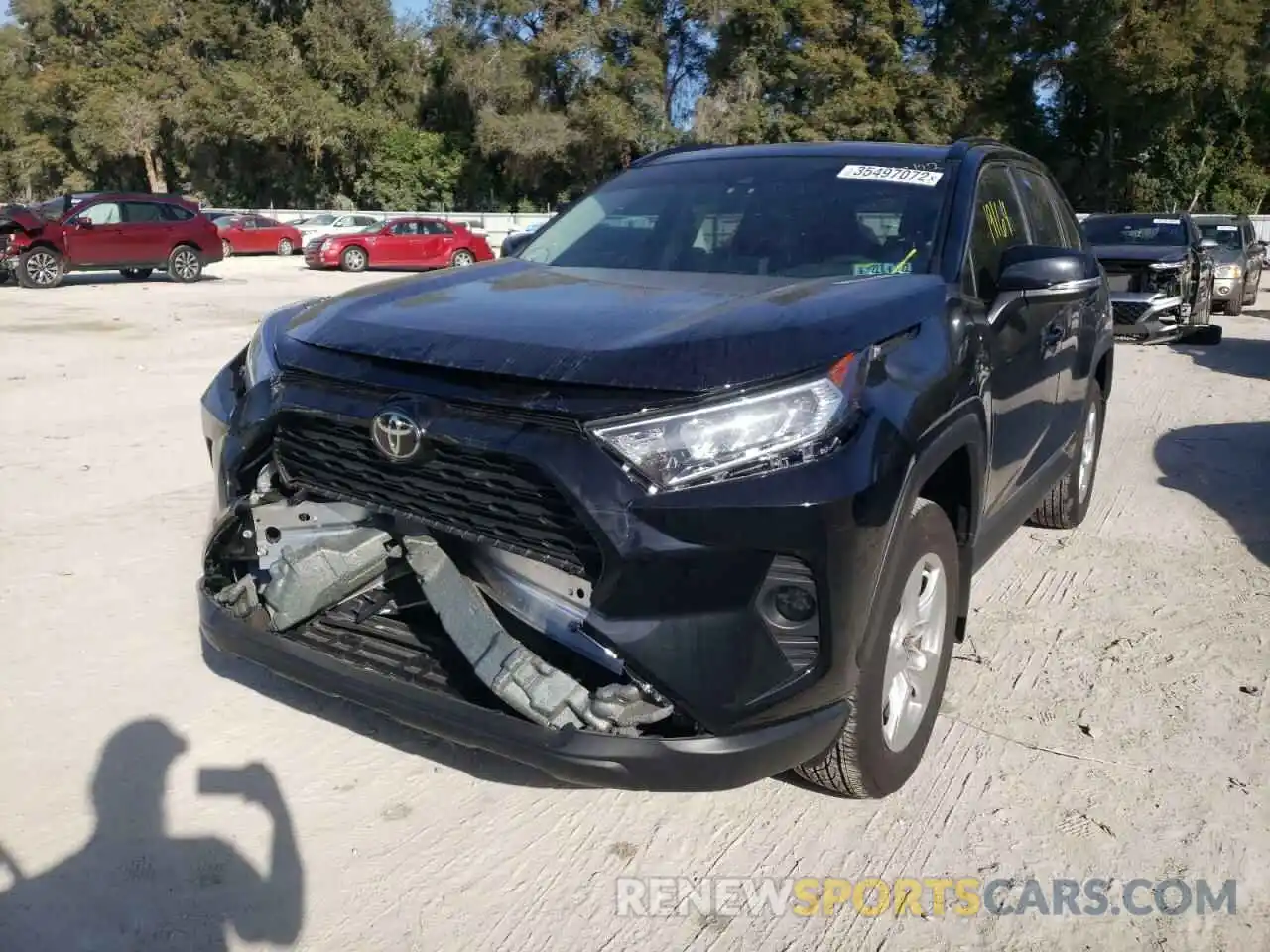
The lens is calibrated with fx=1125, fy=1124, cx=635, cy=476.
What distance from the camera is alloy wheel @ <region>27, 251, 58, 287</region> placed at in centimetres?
2033

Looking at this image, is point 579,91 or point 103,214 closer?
point 103,214

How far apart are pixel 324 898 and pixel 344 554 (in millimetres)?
854

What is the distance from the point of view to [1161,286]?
41.8 ft

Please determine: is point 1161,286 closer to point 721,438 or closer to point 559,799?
point 559,799

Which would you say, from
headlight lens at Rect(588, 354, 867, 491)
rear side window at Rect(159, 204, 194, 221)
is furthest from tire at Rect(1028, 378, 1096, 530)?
rear side window at Rect(159, 204, 194, 221)

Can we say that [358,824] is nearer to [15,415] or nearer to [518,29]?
[15,415]

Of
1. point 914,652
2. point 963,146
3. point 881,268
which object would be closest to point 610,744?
point 914,652

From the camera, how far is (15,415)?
8.19m

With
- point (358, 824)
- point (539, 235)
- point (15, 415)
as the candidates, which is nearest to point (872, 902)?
point (358, 824)

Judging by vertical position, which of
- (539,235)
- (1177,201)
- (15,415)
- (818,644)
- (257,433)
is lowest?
(1177,201)

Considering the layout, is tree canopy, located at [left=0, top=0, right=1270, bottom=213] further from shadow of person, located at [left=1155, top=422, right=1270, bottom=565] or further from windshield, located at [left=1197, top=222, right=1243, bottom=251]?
shadow of person, located at [left=1155, top=422, right=1270, bottom=565]

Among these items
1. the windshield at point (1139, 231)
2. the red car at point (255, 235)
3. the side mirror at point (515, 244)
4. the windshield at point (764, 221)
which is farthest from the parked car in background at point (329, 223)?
the windshield at point (764, 221)

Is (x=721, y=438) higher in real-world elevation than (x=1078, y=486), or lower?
higher

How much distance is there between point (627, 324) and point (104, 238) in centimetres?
2109
